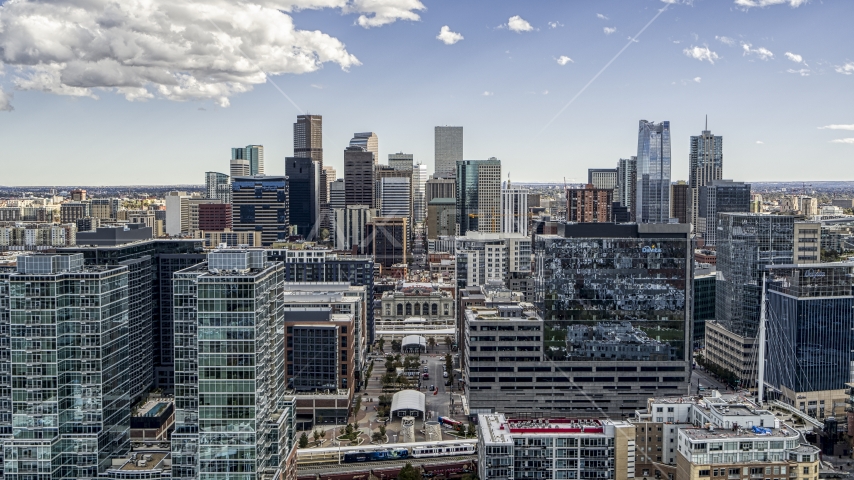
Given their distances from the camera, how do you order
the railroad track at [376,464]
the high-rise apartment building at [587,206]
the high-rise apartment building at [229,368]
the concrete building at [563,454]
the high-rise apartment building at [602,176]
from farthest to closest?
the high-rise apartment building at [602,176], the high-rise apartment building at [587,206], the railroad track at [376,464], the concrete building at [563,454], the high-rise apartment building at [229,368]

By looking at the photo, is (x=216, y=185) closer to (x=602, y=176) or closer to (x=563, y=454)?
(x=602, y=176)

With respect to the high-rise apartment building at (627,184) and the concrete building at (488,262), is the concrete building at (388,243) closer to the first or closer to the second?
A: the concrete building at (488,262)

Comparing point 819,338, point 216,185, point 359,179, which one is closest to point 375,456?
point 819,338

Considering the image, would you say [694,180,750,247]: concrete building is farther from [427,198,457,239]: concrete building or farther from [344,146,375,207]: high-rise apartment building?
[344,146,375,207]: high-rise apartment building

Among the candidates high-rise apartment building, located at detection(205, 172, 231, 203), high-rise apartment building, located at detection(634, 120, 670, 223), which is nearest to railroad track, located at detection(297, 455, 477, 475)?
high-rise apartment building, located at detection(634, 120, 670, 223)

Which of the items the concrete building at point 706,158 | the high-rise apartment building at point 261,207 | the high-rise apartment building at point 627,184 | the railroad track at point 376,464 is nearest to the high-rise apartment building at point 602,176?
the high-rise apartment building at point 627,184

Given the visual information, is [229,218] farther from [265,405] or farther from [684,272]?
[265,405]
